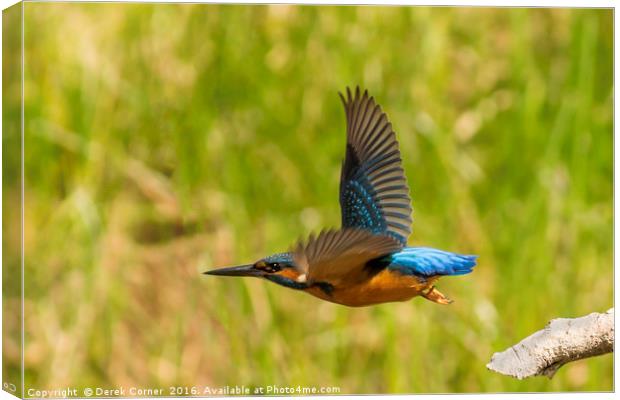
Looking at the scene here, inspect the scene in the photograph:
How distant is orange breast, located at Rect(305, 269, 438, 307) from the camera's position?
1.33 meters

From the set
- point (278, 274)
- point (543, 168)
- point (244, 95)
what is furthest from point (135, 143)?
point (278, 274)

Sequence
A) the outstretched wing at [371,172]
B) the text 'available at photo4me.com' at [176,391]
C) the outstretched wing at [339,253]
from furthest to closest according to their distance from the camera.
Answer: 1. the text 'available at photo4me.com' at [176,391]
2. the outstretched wing at [371,172]
3. the outstretched wing at [339,253]

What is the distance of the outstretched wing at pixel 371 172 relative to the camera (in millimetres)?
1427

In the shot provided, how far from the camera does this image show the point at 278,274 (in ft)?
4.37

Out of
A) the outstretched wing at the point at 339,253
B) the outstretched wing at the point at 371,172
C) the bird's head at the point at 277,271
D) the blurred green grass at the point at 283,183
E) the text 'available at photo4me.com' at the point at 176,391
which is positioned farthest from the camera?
the blurred green grass at the point at 283,183

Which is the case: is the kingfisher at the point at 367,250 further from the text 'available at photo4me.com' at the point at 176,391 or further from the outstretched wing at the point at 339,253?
the text 'available at photo4me.com' at the point at 176,391

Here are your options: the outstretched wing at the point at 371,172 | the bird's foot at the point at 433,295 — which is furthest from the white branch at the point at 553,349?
the outstretched wing at the point at 371,172

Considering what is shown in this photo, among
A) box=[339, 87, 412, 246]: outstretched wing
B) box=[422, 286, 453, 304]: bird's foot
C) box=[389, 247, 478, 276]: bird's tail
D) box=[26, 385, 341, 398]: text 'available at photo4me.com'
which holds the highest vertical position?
box=[339, 87, 412, 246]: outstretched wing

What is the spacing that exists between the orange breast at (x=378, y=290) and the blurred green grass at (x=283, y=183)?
30.5 inches

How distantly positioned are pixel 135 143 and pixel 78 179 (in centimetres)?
12

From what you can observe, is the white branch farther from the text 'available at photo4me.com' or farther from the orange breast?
the text 'available at photo4me.com'

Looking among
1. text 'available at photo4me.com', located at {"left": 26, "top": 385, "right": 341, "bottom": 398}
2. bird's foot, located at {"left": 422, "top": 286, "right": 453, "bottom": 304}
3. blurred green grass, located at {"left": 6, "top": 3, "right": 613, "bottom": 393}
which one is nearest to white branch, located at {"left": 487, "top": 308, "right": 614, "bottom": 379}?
bird's foot, located at {"left": 422, "top": 286, "right": 453, "bottom": 304}

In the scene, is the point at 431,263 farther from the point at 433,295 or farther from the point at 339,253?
the point at 339,253

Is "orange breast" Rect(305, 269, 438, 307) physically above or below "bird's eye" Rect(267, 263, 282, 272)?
below
